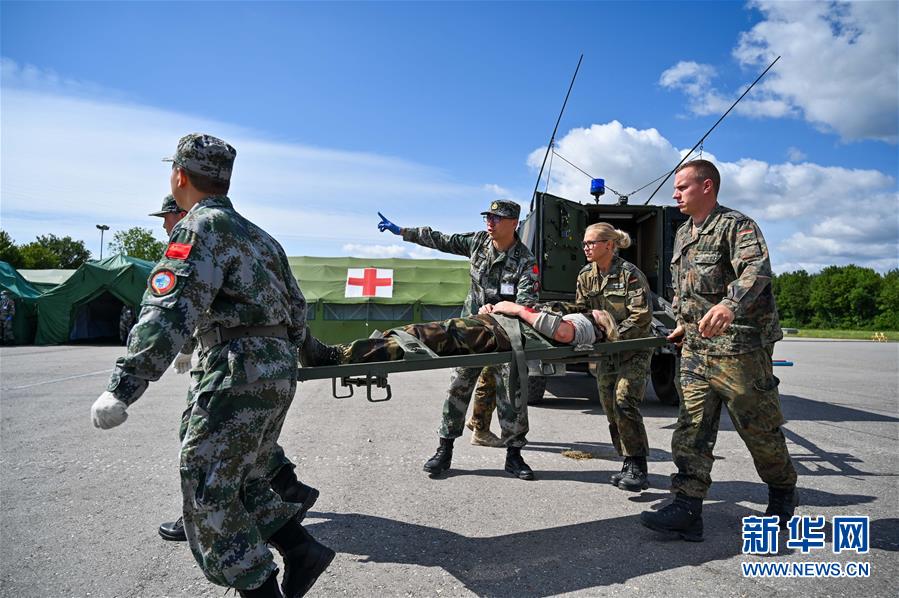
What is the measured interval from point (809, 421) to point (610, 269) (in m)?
3.99

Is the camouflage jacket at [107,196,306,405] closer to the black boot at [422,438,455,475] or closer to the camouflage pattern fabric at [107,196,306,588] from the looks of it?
the camouflage pattern fabric at [107,196,306,588]

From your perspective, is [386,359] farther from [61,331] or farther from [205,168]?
[61,331]

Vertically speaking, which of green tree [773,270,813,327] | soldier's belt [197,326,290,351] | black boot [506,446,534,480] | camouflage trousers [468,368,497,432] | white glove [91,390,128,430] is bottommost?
black boot [506,446,534,480]

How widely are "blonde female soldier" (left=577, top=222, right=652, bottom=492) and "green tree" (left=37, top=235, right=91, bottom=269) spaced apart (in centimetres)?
7215

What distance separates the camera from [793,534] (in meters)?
3.29

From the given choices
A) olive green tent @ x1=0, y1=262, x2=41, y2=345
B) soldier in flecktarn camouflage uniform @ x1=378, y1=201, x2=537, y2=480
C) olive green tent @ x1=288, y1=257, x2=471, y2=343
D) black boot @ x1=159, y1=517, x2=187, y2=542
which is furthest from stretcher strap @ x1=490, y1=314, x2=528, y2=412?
olive green tent @ x1=0, y1=262, x2=41, y2=345

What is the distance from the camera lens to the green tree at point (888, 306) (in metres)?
58.5

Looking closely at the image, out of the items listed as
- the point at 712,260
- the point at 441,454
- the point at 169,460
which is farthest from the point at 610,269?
the point at 169,460

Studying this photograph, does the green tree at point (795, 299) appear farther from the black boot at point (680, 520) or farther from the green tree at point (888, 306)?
the black boot at point (680, 520)

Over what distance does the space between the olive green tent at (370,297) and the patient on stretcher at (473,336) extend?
38.3 feet

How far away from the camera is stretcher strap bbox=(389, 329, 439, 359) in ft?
10.3

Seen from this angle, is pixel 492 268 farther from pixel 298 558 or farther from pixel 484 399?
pixel 298 558

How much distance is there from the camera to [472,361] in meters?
3.33

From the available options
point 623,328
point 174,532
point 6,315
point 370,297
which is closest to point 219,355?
point 174,532
